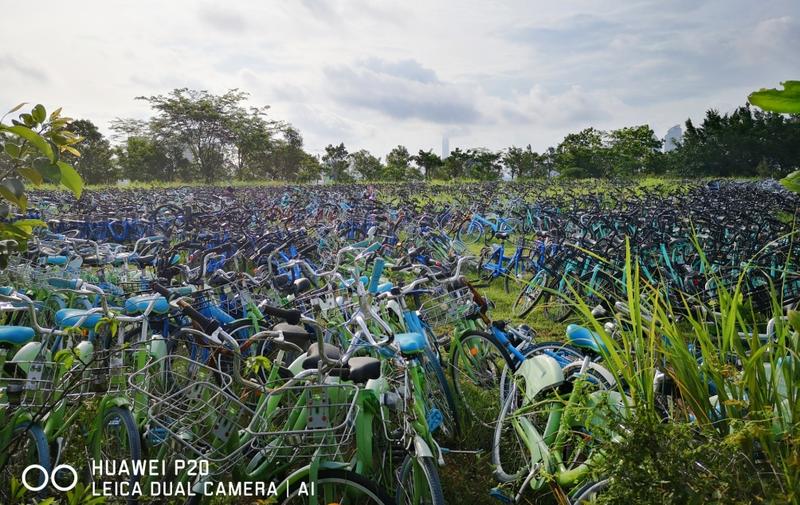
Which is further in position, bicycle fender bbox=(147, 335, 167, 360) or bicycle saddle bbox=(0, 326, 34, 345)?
bicycle fender bbox=(147, 335, 167, 360)

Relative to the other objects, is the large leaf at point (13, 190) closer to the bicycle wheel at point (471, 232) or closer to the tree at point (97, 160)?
the bicycle wheel at point (471, 232)

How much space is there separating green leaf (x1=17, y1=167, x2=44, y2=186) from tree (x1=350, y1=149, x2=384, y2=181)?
38702 mm

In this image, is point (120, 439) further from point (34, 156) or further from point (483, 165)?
point (483, 165)

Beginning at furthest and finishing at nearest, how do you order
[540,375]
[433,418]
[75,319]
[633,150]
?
[633,150] < [75,319] < [540,375] < [433,418]

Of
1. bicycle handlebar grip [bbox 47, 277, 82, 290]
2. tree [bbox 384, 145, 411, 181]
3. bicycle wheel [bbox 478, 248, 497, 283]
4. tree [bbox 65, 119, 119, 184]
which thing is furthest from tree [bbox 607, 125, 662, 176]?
tree [bbox 65, 119, 119, 184]

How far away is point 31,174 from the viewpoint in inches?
49.0

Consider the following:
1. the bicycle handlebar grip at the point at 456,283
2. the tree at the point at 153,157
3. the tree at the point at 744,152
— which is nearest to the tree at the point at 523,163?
the tree at the point at 744,152

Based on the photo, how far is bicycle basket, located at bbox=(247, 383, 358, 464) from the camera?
1.94 m

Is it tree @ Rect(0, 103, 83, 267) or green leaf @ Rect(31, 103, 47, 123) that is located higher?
green leaf @ Rect(31, 103, 47, 123)

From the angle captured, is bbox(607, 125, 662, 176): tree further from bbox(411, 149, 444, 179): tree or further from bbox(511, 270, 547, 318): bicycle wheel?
bbox(511, 270, 547, 318): bicycle wheel

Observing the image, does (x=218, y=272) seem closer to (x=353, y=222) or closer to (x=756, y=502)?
(x=756, y=502)

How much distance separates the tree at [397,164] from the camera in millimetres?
37250

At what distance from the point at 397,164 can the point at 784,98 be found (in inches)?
1534

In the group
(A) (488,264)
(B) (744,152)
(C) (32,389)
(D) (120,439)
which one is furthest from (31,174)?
(B) (744,152)
